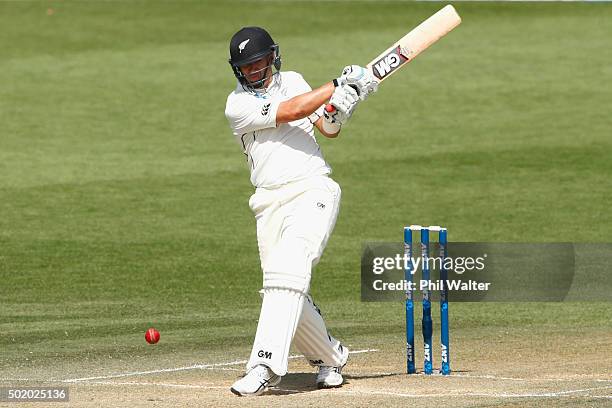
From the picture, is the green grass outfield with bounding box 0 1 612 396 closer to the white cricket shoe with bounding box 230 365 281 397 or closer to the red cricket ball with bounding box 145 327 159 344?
the red cricket ball with bounding box 145 327 159 344

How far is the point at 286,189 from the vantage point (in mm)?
7723

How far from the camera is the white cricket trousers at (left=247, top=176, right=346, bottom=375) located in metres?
7.50

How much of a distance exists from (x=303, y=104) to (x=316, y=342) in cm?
134

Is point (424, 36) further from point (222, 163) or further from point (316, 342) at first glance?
point (222, 163)

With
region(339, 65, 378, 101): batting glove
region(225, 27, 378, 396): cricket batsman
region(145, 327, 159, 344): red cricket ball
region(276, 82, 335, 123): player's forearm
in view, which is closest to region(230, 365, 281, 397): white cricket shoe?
region(225, 27, 378, 396): cricket batsman

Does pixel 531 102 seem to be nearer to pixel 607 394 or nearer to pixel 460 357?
pixel 460 357

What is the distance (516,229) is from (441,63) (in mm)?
11017

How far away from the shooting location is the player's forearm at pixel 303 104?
24.6 feet

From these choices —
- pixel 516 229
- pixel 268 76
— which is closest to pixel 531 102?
pixel 516 229

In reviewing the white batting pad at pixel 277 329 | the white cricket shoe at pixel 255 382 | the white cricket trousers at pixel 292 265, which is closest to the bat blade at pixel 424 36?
the white cricket trousers at pixel 292 265

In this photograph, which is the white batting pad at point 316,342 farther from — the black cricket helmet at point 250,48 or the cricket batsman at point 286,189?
the black cricket helmet at point 250,48

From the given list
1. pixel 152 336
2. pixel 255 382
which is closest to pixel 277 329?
pixel 255 382

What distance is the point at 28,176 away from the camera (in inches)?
760

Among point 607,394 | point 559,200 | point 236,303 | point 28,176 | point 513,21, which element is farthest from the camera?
point 513,21
